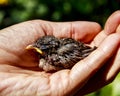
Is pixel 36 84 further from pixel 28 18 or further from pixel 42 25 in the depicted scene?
pixel 28 18

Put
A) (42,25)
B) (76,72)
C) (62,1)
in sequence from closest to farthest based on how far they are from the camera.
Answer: (76,72) → (42,25) → (62,1)

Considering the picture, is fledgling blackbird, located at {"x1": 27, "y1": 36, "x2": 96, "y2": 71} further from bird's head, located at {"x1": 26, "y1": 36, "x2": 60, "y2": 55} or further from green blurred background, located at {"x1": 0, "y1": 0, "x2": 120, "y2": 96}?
green blurred background, located at {"x1": 0, "y1": 0, "x2": 120, "y2": 96}

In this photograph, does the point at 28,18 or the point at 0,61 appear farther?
the point at 28,18

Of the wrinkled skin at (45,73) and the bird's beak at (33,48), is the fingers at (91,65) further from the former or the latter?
the bird's beak at (33,48)

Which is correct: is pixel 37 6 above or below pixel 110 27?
below

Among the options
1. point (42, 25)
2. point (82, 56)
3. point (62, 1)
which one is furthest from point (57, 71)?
point (62, 1)

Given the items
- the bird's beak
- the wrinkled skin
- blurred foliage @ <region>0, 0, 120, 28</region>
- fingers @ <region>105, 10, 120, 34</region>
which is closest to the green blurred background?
blurred foliage @ <region>0, 0, 120, 28</region>

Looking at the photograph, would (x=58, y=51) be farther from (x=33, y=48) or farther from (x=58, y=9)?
(x=58, y=9)
